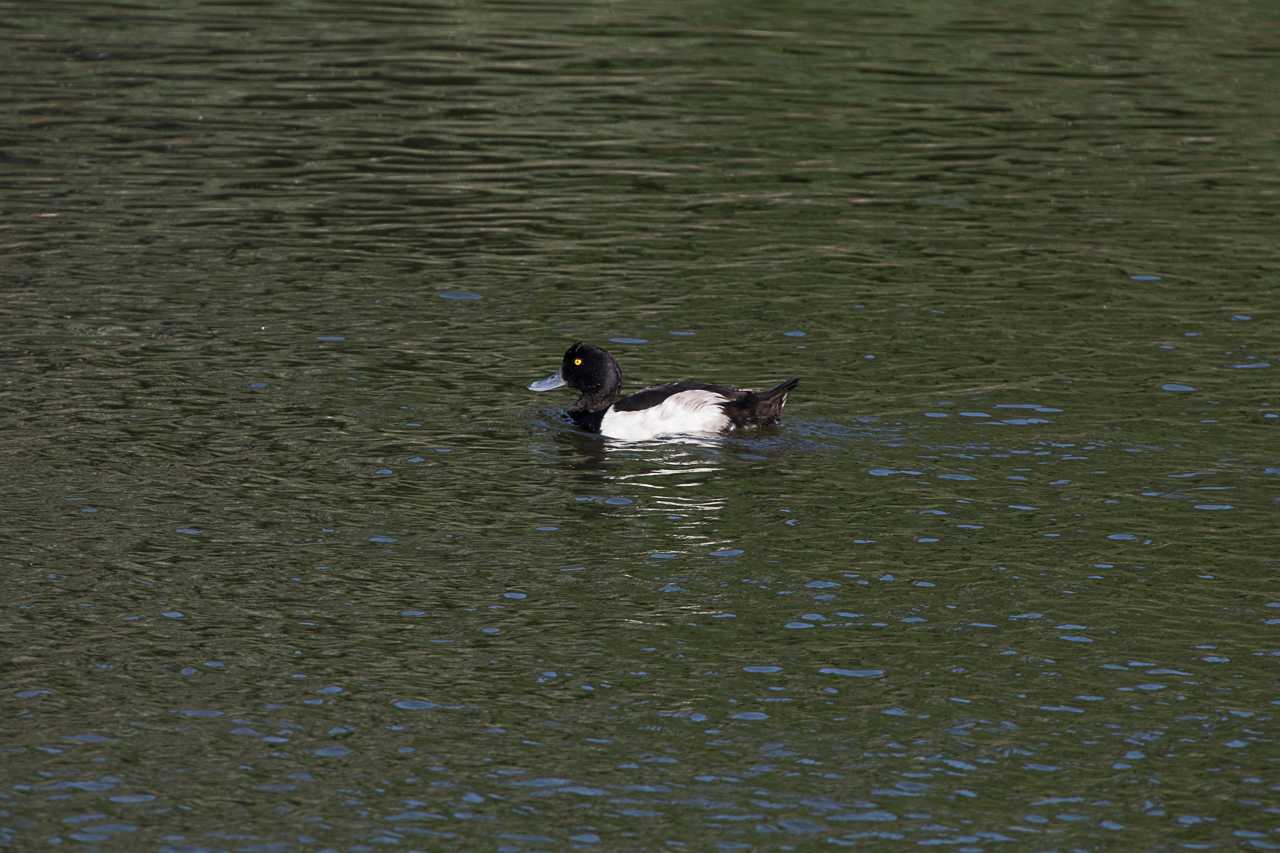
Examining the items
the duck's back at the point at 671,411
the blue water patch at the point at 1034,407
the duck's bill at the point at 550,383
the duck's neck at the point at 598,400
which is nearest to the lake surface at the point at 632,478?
the blue water patch at the point at 1034,407

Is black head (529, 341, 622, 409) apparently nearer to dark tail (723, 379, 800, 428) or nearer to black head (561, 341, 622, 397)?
black head (561, 341, 622, 397)

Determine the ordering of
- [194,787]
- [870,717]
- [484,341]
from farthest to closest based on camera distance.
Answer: [484,341] < [870,717] < [194,787]

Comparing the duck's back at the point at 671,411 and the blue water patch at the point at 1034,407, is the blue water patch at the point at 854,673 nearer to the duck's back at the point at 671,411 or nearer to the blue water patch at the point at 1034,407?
the duck's back at the point at 671,411

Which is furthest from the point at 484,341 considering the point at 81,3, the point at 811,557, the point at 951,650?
the point at 81,3

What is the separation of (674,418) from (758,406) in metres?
0.80

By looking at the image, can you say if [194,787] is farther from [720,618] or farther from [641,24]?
[641,24]

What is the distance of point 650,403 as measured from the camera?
1878 cm

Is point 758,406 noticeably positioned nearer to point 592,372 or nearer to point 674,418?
point 674,418

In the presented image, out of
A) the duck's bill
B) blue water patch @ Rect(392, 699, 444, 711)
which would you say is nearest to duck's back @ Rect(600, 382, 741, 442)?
the duck's bill

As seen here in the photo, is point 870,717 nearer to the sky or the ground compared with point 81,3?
nearer to the ground

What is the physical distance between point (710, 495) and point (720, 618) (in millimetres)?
3051

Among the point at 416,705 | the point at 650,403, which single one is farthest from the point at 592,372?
the point at 416,705

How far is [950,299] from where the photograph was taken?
23906 millimetres

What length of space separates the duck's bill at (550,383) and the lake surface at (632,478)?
14.6 inches
